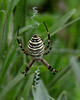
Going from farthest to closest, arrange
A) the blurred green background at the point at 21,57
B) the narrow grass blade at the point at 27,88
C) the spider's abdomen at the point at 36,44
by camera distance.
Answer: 1. the narrow grass blade at the point at 27,88
2. the blurred green background at the point at 21,57
3. the spider's abdomen at the point at 36,44

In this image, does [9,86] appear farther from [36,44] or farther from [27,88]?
[36,44]

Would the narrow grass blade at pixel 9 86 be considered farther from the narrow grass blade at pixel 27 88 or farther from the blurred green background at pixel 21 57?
the narrow grass blade at pixel 27 88

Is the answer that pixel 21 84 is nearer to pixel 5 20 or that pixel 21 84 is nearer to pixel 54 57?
pixel 5 20

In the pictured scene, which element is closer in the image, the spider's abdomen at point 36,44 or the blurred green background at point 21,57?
the spider's abdomen at point 36,44

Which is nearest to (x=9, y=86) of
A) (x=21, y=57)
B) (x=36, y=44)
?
(x=21, y=57)

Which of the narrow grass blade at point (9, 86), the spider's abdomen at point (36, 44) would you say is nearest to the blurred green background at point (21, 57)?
the narrow grass blade at point (9, 86)

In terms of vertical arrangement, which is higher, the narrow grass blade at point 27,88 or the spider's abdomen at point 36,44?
the spider's abdomen at point 36,44

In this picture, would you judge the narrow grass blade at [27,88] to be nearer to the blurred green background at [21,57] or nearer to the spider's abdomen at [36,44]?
the blurred green background at [21,57]

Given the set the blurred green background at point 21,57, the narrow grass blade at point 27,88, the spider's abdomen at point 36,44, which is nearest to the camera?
the spider's abdomen at point 36,44

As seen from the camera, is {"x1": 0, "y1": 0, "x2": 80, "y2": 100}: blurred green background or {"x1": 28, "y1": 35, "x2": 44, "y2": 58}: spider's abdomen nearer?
{"x1": 28, "y1": 35, "x2": 44, "y2": 58}: spider's abdomen

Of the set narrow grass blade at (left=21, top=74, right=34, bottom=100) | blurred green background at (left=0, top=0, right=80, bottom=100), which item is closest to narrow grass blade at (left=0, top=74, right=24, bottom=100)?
blurred green background at (left=0, top=0, right=80, bottom=100)

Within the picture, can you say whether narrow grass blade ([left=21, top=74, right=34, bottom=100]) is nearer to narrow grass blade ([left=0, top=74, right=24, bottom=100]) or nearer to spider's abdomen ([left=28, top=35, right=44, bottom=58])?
narrow grass blade ([left=0, top=74, right=24, bottom=100])
